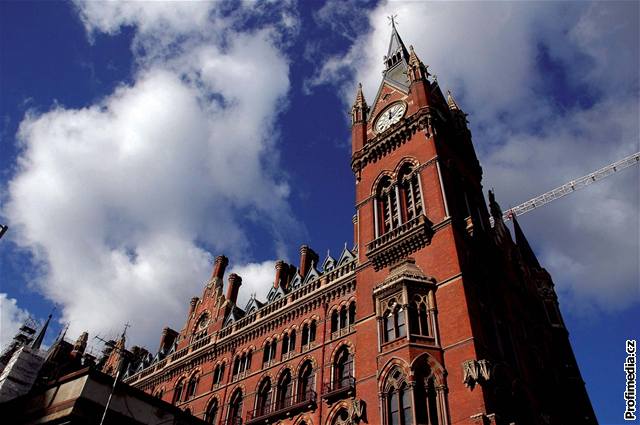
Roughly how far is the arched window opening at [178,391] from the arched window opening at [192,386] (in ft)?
2.90

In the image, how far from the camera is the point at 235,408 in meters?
34.0

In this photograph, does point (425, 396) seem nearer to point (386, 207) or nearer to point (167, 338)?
point (386, 207)

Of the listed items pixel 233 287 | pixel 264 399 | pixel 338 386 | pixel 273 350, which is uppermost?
pixel 233 287

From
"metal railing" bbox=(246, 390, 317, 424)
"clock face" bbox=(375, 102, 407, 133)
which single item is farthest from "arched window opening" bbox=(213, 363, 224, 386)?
"clock face" bbox=(375, 102, 407, 133)

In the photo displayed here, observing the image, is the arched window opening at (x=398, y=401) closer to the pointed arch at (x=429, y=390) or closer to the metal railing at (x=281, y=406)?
the pointed arch at (x=429, y=390)

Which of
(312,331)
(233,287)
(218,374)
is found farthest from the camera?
(233,287)

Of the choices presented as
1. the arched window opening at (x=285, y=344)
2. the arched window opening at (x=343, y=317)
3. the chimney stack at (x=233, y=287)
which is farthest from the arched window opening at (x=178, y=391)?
the arched window opening at (x=343, y=317)

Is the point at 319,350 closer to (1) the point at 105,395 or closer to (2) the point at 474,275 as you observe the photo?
(2) the point at 474,275

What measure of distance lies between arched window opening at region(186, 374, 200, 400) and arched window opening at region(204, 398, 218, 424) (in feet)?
9.83

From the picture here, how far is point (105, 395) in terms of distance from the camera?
17.4 metres

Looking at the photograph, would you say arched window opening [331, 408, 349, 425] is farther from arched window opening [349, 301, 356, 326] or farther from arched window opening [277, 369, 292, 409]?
arched window opening [349, 301, 356, 326]

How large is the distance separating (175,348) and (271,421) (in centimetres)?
1926

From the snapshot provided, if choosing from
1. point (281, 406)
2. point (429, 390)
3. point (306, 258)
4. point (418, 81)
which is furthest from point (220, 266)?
point (429, 390)

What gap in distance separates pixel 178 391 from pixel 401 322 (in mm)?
23480
